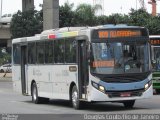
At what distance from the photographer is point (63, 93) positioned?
22031 mm

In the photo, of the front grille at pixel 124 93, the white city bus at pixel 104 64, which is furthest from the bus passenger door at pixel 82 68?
the front grille at pixel 124 93

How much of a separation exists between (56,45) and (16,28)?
172 ft

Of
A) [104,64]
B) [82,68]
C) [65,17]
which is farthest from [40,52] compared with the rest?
[65,17]

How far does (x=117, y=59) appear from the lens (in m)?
19.5

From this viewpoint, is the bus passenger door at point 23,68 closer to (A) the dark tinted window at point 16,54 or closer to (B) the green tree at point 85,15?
(A) the dark tinted window at point 16,54

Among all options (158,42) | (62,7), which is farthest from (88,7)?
(158,42)

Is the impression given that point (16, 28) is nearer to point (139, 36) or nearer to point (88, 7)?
point (88, 7)

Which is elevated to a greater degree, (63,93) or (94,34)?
(94,34)

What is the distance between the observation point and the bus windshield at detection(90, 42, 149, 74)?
63.9 ft

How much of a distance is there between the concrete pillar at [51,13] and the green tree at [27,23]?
19.4 meters

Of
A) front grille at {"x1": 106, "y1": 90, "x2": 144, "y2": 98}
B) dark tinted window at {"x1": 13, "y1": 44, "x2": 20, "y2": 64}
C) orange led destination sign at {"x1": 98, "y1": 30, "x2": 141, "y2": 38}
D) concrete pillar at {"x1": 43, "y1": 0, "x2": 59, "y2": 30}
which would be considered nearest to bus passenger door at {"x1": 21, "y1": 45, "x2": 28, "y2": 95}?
dark tinted window at {"x1": 13, "y1": 44, "x2": 20, "y2": 64}

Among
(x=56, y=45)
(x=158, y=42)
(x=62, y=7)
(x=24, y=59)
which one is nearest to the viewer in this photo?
(x=56, y=45)

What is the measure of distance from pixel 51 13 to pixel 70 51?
32.0 meters

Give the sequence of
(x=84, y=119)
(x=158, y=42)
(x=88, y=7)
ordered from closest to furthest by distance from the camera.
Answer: (x=84, y=119) < (x=158, y=42) < (x=88, y=7)
